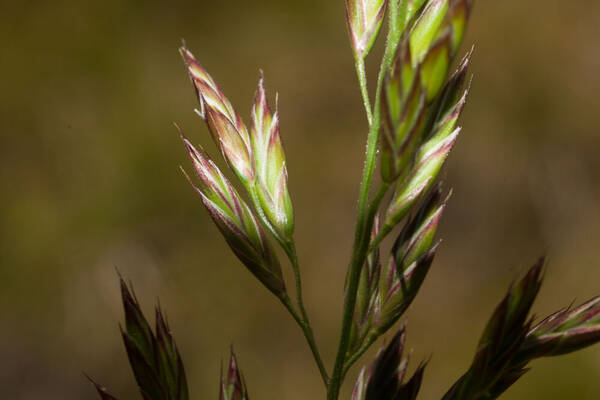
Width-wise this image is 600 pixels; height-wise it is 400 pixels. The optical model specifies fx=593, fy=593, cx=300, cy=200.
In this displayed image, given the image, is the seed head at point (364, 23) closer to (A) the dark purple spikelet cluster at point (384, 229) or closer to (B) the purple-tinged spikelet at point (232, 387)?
(A) the dark purple spikelet cluster at point (384, 229)

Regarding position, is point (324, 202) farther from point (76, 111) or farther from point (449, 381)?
point (76, 111)

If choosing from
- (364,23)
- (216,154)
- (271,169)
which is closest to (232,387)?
(271,169)

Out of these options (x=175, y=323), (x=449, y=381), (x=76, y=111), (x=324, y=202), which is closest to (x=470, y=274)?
(x=449, y=381)

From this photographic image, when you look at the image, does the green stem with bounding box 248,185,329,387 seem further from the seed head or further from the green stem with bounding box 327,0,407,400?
the seed head

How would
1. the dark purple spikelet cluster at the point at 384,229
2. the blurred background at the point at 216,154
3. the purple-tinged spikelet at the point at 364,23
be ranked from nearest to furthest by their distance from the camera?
1. the dark purple spikelet cluster at the point at 384,229
2. the purple-tinged spikelet at the point at 364,23
3. the blurred background at the point at 216,154

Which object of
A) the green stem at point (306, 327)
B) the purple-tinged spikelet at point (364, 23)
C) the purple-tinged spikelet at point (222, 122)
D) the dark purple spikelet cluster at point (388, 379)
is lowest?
the dark purple spikelet cluster at point (388, 379)

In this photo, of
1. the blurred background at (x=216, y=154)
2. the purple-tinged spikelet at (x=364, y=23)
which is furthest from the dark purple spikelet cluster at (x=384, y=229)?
the blurred background at (x=216, y=154)

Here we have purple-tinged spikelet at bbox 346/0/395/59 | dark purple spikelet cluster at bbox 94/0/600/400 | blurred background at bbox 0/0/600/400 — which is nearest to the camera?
dark purple spikelet cluster at bbox 94/0/600/400

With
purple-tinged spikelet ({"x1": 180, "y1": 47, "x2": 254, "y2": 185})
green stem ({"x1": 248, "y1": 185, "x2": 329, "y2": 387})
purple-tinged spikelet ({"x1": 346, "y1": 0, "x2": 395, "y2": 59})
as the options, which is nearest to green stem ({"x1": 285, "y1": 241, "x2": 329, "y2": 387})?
green stem ({"x1": 248, "y1": 185, "x2": 329, "y2": 387})

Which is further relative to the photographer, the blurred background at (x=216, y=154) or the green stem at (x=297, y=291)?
the blurred background at (x=216, y=154)
